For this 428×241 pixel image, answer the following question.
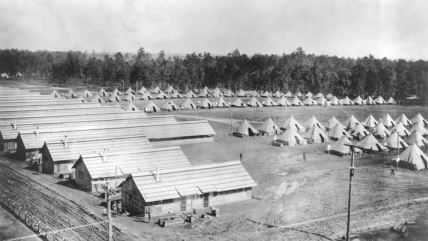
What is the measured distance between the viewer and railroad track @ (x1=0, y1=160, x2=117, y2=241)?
2553 centimetres

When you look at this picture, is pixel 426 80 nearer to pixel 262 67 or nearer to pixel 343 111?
pixel 343 111

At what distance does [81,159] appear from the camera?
116 feet

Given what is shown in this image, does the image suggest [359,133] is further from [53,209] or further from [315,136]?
[53,209]

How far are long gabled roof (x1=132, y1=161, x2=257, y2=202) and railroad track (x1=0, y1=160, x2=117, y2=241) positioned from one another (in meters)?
3.79

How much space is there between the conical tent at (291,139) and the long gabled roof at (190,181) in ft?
66.6

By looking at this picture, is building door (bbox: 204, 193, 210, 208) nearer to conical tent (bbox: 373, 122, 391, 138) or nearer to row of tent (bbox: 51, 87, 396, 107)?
conical tent (bbox: 373, 122, 391, 138)

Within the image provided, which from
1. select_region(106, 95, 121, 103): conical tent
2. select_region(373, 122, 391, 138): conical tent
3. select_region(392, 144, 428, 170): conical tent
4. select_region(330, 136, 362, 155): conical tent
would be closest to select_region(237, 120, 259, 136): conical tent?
select_region(330, 136, 362, 155): conical tent

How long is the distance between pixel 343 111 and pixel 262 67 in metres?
51.4

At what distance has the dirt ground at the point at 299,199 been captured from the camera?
26375mm

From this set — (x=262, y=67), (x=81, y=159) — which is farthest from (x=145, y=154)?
(x=262, y=67)

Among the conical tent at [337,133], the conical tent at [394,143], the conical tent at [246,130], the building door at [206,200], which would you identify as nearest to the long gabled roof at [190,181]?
the building door at [206,200]

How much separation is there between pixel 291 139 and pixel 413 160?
14.4 m

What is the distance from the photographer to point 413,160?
43.4 metres

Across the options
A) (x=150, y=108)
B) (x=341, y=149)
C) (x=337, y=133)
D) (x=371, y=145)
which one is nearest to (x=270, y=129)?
(x=337, y=133)
